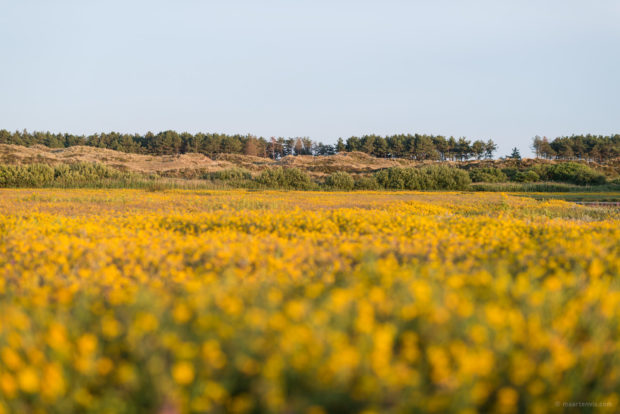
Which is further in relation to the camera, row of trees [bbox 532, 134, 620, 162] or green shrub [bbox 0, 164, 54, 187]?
row of trees [bbox 532, 134, 620, 162]

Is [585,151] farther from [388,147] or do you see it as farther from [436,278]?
[436,278]

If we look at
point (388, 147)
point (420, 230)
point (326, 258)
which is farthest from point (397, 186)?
point (388, 147)

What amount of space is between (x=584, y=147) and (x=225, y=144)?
80082 mm

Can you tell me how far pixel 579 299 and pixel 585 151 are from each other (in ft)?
346

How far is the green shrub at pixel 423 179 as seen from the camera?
38938mm

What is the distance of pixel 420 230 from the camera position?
312 inches

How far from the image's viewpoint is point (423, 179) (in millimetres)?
39438

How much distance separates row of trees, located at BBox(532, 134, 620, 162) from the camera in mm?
89938

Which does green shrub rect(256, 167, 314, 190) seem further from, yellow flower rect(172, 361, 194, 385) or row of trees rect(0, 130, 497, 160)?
row of trees rect(0, 130, 497, 160)

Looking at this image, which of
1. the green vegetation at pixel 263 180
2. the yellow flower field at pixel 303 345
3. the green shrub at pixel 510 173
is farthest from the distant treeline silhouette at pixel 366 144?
the yellow flower field at pixel 303 345

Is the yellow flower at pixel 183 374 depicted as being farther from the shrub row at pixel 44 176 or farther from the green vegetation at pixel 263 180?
the shrub row at pixel 44 176

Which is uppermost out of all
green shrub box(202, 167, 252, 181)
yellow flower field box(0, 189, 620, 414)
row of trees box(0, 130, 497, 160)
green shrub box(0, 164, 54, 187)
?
row of trees box(0, 130, 497, 160)

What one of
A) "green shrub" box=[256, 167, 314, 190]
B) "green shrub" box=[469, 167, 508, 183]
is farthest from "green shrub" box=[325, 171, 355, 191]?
"green shrub" box=[469, 167, 508, 183]

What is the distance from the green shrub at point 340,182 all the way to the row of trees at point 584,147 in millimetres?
72426
